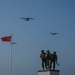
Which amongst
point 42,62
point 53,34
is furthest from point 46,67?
point 53,34

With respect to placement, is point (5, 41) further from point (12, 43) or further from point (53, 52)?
point (53, 52)

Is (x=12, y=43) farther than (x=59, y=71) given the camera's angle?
Yes

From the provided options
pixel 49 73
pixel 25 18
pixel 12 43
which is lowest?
pixel 49 73

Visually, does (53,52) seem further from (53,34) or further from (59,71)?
(53,34)

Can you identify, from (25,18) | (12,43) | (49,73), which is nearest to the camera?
(49,73)

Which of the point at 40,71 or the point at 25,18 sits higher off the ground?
the point at 25,18

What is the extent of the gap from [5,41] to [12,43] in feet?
3.02

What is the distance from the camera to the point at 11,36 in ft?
164

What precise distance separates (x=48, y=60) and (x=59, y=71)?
1.53 meters

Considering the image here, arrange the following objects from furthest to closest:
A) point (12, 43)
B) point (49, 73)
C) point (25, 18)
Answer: point (25, 18), point (12, 43), point (49, 73)

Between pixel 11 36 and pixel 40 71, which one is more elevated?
pixel 11 36

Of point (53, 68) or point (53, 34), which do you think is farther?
point (53, 34)

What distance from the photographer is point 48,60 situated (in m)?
45.7

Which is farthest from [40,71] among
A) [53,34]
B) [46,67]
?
[53,34]
